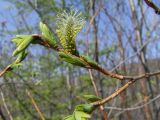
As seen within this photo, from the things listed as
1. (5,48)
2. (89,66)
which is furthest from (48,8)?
(89,66)

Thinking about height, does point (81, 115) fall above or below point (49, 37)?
below

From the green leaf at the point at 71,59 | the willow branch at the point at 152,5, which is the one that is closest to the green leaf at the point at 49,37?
the green leaf at the point at 71,59

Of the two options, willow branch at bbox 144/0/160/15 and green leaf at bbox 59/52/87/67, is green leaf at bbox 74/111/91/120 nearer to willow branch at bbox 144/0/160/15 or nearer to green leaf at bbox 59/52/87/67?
green leaf at bbox 59/52/87/67

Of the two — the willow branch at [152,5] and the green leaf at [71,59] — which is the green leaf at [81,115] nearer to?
the green leaf at [71,59]

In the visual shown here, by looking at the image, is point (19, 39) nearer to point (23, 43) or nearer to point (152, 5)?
point (23, 43)

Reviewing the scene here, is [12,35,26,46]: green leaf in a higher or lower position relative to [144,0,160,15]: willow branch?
lower

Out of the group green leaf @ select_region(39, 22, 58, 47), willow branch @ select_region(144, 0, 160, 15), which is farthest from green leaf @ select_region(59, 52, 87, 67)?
willow branch @ select_region(144, 0, 160, 15)

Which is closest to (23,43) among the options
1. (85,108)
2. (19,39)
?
(19,39)

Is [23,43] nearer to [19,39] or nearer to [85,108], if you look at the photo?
[19,39]
